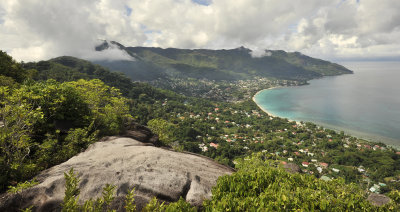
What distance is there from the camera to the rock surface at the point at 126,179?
309 inches

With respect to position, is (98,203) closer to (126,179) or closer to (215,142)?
(126,179)

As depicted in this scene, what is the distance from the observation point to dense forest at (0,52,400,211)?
24.8 ft

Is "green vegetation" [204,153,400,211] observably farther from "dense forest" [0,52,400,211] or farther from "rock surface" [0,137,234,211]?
"rock surface" [0,137,234,211]

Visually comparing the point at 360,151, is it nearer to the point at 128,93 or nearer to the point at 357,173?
the point at 357,173

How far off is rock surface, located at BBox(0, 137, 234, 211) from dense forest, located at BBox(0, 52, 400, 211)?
1.28 m

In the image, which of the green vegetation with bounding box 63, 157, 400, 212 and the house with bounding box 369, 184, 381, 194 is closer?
the green vegetation with bounding box 63, 157, 400, 212

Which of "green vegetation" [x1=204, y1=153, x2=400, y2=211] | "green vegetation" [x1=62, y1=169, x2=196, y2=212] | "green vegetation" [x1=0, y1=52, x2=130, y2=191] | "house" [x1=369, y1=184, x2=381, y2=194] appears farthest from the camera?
"house" [x1=369, y1=184, x2=381, y2=194]

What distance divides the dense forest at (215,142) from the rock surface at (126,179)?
1276mm

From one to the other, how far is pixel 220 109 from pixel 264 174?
10799 cm

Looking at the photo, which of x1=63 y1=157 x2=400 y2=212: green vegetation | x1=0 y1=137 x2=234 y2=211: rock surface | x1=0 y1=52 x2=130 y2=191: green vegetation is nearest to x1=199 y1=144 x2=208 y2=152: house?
x1=0 y1=52 x2=130 y2=191: green vegetation

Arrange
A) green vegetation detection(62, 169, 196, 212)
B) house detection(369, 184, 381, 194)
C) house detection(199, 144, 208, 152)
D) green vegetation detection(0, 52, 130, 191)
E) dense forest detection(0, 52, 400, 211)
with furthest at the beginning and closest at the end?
house detection(199, 144, 208, 152) → house detection(369, 184, 381, 194) → green vegetation detection(0, 52, 130, 191) → dense forest detection(0, 52, 400, 211) → green vegetation detection(62, 169, 196, 212)

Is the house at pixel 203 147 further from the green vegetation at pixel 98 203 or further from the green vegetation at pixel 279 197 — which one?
the green vegetation at pixel 98 203

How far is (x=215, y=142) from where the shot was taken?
6688 cm

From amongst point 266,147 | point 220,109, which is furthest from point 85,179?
point 220,109
